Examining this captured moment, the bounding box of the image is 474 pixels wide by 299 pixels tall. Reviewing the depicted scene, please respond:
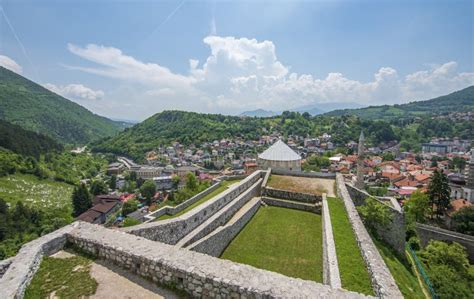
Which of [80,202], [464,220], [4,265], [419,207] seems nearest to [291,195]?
[4,265]

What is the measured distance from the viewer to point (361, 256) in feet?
25.7

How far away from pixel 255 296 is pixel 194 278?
131 cm

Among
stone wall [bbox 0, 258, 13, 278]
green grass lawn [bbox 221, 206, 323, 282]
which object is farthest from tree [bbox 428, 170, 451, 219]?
stone wall [bbox 0, 258, 13, 278]

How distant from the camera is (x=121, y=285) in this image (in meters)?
5.31

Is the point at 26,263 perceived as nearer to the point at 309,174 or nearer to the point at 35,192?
the point at 309,174

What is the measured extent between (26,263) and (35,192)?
7608 centimetres

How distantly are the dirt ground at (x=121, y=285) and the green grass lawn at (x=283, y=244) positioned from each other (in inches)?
187

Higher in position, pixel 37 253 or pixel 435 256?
pixel 37 253

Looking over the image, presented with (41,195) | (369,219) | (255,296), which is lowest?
(41,195)

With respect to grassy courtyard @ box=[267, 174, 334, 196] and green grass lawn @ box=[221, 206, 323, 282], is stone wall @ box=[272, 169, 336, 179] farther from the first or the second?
green grass lawn @ box=[221, 206, 323, 282]

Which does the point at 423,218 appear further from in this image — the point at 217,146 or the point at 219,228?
the point at 217,146

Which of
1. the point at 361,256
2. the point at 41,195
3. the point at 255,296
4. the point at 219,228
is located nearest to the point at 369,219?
the point at 361,256

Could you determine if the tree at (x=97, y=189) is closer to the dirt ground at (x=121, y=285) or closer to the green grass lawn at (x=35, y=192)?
the green grass lawn at (x=35, y=192)

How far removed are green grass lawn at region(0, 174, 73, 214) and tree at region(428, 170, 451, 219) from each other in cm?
6502
